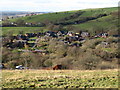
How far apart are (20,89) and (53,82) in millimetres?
1147

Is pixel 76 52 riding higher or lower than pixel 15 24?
lower

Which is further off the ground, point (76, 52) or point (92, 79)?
point (92, 79)

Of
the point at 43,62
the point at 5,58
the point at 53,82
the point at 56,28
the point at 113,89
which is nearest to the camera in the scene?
the point at 113,89

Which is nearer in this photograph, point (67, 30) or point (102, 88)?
point (102, 88)

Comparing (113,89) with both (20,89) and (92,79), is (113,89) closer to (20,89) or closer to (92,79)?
(92,79)

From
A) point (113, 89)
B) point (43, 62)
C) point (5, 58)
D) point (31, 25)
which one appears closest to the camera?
point (113, 89)

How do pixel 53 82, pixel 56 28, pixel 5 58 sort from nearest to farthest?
pixel 53 82 → pixel 5 58 → pixel 56 28

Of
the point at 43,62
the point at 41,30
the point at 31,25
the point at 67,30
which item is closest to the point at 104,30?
the point at 67,30

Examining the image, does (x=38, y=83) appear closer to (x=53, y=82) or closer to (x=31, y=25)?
(x=53, y=82)

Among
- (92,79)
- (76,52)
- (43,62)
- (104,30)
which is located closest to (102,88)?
(92,79)

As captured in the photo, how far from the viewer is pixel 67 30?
58.2m

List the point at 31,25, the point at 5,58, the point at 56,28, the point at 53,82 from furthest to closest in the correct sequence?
1. the point at 31,25
2. the point at 56,28
3. the point at 5,58
4. the point at 53,82

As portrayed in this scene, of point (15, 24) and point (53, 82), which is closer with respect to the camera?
point (53, 82)

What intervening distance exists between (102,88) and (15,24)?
60.3 metres
